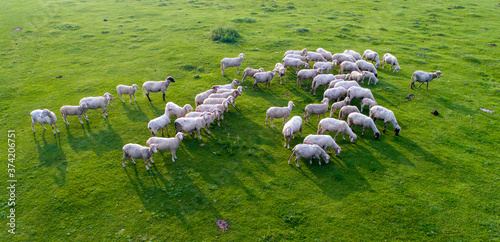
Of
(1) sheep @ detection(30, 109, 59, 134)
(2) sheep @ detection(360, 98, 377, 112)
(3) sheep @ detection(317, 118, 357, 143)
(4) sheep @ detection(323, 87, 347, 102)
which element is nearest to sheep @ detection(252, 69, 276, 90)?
(4) sheep @ detection(323, 87, 347, 102)

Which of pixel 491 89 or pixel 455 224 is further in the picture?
pixel 491 89

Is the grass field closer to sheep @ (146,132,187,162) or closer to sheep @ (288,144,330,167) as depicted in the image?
sheep @ (288,144,330,167)

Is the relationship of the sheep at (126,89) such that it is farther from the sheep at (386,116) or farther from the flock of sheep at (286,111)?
the sheep at (386,116)

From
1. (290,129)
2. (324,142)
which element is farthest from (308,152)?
(290,129)

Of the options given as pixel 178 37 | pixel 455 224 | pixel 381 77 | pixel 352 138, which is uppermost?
pixel 178 37

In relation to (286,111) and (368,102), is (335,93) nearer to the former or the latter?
(368,102)

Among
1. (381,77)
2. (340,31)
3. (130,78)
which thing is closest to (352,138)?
(381,77)

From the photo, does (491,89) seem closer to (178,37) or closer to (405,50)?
(405,50)
